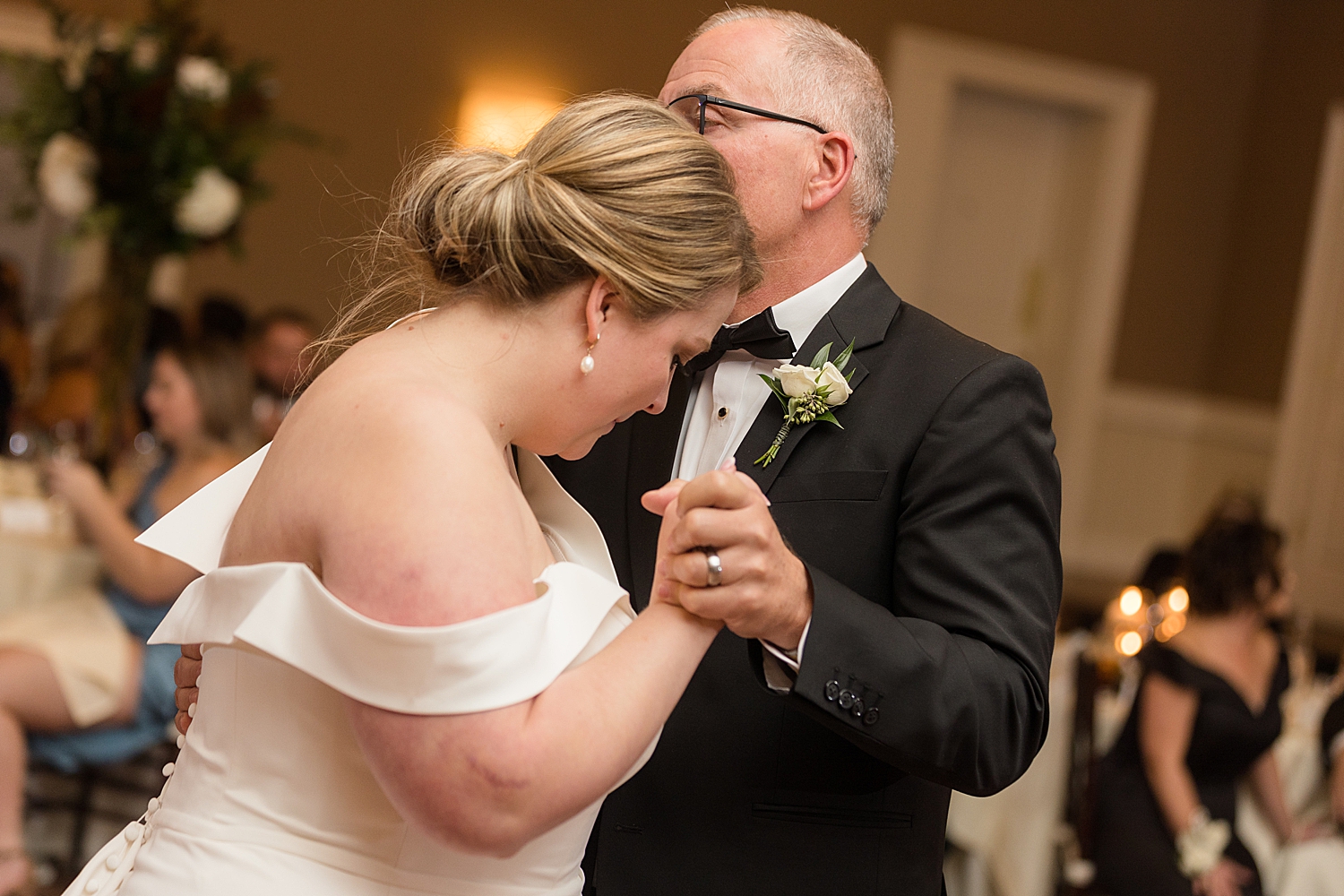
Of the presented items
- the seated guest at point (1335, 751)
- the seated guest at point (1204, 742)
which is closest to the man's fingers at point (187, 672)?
the seated guest at point (1204, 742)

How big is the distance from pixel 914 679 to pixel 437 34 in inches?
259

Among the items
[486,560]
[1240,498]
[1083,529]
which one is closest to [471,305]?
[486,560]

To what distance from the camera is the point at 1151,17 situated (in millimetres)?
8016

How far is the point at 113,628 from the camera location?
3625 millimetres

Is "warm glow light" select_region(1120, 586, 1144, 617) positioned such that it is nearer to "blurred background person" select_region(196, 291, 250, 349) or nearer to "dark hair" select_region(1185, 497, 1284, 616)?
"dark hair" select_region(1185, 497, 1284, 616)

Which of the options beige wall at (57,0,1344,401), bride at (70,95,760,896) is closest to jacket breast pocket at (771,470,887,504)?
bride at (70,95,760,896)

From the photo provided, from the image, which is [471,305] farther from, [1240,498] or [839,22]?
[839,22]

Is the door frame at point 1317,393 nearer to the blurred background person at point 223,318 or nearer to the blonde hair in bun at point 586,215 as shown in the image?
the blurred background person at point 223,318

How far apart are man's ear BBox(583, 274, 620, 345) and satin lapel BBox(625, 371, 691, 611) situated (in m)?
0.43

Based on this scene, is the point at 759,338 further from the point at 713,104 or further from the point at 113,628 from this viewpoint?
the point at 113,628

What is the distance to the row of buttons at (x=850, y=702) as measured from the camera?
128 cm

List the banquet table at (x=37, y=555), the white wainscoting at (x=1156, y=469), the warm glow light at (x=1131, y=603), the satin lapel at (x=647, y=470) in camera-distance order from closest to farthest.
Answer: the satin lapel at (x=647, y=470), the banquet table at (x=37, y=555), the warm glow light at (x=1131, y=603), the white wainscoting at (x=1156, y=469)

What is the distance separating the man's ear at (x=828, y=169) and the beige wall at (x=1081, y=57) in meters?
5.30

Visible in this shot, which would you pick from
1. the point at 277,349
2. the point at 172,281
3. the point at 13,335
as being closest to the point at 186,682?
the point at 277,349
